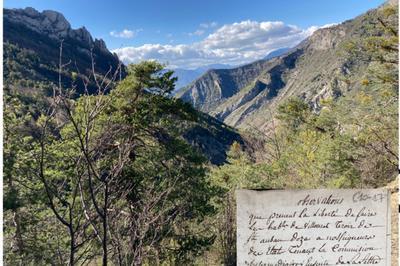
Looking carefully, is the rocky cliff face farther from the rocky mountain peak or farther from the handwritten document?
the handwritten document

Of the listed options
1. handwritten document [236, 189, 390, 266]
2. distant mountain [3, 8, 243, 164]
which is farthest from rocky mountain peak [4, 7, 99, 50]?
handwritten document [236, 189, 390, 266]

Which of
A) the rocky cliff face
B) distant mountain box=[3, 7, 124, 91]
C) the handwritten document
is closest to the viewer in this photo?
the handwritten document

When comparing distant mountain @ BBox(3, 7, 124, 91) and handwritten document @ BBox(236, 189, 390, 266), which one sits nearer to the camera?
handwritten document @ BBox(236, 189, 390, 266)

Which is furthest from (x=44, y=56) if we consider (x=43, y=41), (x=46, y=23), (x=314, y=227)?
(x=314, y=227)

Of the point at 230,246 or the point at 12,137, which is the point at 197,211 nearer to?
the point at 230,246

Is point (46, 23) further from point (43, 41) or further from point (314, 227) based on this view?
point (314, 227)

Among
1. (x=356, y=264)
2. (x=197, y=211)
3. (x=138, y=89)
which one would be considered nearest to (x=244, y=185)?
(x=197, y=211)

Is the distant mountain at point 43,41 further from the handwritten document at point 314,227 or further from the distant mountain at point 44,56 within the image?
the handwritten document at point 314,227

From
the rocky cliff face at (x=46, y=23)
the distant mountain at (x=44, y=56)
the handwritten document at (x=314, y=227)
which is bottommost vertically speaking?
the handwritten document at (x=314, y=227)

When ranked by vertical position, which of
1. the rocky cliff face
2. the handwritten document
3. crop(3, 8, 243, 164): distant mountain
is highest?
the rocky cliff face

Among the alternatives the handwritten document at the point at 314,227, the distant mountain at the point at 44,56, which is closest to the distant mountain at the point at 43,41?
the distant mountain at the point at 44,56
